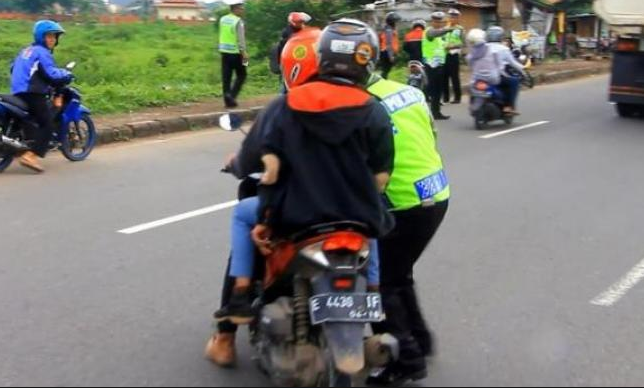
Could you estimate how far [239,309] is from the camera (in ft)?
13.2

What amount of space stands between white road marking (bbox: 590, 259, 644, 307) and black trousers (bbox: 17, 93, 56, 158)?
20.1 feet

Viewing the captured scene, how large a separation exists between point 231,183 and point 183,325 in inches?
170

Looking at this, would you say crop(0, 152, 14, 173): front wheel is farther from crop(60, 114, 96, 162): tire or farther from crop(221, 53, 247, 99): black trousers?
crop(221, 53, 247, 99): black trousers

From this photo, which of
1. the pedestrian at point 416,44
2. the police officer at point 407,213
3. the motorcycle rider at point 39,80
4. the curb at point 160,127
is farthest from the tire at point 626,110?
the police officer at point 407,213

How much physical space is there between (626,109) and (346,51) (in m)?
13.7

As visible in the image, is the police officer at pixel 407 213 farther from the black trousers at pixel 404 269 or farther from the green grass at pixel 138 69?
the green grass at pixel 138 69

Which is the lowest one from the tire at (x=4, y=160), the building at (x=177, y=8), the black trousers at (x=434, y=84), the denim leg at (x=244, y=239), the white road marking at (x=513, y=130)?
the building at (x=177, y=8)

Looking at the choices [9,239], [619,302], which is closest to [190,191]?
[9,239]

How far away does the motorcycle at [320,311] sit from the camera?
141 inches

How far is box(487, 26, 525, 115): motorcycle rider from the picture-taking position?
13688 mm

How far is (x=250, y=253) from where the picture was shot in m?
4.05

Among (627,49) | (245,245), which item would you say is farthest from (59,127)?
(627,49)

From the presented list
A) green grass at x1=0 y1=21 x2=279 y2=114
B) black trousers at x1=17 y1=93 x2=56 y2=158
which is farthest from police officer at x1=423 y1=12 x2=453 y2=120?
black trousers at x1=17 y1=93 x2=56 y2=158

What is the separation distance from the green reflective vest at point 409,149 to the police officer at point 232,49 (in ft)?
35.6
